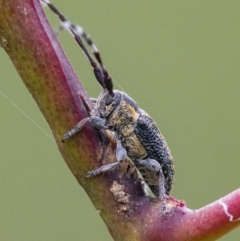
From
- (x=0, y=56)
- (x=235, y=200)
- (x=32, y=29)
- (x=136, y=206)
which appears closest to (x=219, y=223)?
(x=235, y=200)

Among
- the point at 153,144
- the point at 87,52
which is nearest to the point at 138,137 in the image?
the point at 153,144

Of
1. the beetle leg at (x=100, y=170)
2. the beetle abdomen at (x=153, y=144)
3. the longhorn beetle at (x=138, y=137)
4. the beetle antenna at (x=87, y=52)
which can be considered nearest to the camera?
the beetle leg at (x=100, y=170)

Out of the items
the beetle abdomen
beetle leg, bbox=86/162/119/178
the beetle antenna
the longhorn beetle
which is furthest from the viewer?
the beetle abdomen

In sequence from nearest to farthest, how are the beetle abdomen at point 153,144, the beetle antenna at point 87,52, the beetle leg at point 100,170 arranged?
the beetle leg at point 100,170, the beetle antenna at point 87,52, the beetle abdomen at point 153,144

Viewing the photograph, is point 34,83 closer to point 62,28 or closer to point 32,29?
point 32,29

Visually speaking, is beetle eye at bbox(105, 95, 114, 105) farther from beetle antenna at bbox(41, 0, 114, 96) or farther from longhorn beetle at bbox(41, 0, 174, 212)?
beetle antenna at bbox(41, 0, 114, 96)

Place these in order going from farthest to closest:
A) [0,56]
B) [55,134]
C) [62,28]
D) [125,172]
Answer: [0,56] → [62,28] → [125,172] → [55,134]

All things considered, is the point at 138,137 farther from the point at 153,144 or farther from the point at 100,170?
the point at 100,170

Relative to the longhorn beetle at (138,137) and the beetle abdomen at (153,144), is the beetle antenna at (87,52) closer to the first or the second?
the longhorn beetle at (138,137)

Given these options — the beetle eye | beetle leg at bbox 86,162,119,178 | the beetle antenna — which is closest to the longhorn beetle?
the beetle eye

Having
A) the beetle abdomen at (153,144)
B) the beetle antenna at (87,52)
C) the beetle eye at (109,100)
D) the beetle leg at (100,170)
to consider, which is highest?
the beetle antenna at (87,52)

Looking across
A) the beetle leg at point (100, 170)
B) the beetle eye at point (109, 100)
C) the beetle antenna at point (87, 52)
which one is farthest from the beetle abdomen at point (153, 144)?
the beetle leg at point (100, 170)
